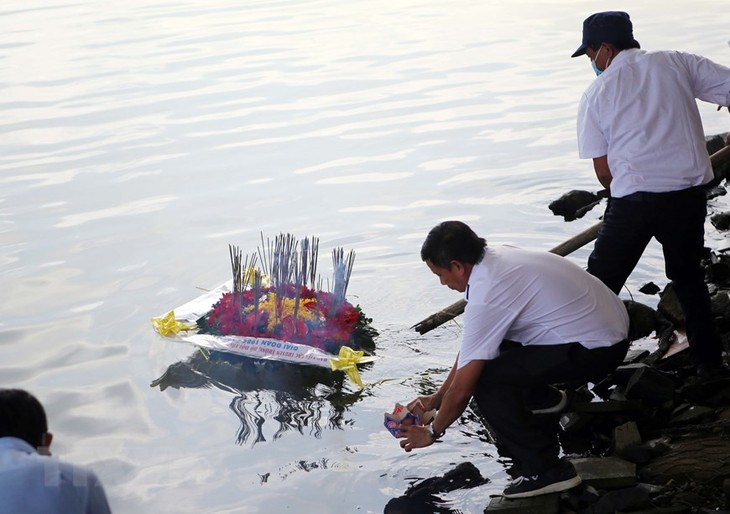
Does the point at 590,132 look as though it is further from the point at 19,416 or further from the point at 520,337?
the point at 19,416

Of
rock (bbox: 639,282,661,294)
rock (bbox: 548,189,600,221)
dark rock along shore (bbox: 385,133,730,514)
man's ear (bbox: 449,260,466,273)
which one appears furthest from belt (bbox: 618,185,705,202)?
rock (bbox: 548,189,600,221)

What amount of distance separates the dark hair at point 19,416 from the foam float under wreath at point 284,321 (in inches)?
145

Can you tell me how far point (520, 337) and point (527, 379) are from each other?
207 millimetres

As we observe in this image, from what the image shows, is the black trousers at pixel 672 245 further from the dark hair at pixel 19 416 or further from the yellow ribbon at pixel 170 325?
the dark hair at pixel 19 416

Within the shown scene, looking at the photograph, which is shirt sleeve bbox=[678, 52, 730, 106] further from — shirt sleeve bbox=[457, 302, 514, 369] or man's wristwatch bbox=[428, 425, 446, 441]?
man's wristwatch bbox=[428, 425, 446, 441]

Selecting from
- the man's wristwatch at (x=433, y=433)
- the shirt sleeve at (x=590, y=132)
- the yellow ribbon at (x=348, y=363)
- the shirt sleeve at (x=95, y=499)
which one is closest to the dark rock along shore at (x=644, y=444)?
the man's wristwatch at (x=433, y=433)

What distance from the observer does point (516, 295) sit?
16.0 ft

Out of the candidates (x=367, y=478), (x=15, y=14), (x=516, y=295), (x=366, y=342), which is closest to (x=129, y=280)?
(x=366, y=342)

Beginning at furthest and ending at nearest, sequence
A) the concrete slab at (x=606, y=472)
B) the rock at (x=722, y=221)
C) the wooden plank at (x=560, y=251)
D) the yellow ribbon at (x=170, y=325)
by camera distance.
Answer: the rock at (x=722, y=221), the yellow ribbon at (x=170, y=325), the wooden plank at (x=560, y=251), the concrete slab at (x=606, y=472)

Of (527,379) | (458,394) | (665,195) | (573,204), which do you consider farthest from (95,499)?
(573,204)

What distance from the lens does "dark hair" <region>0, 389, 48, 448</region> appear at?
2988 mm

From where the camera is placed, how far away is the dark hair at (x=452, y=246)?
15.7 feet

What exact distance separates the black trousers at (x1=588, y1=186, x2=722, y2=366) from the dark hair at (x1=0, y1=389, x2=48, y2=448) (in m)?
3.48

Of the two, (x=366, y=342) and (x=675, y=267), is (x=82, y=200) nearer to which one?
(x=366, y=342)
